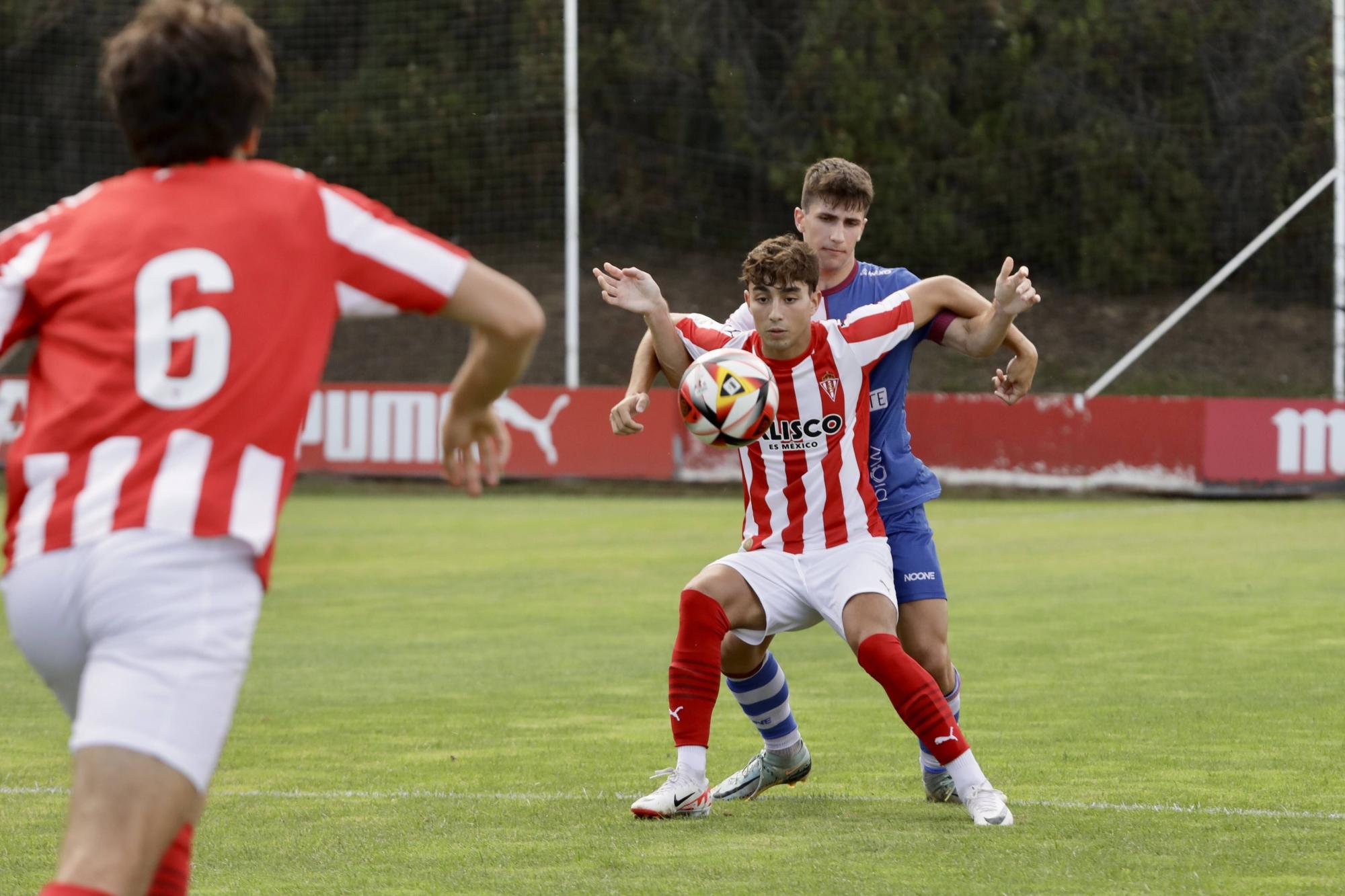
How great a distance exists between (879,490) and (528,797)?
1.54 metres

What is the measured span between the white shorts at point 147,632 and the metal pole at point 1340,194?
2112 centimetres

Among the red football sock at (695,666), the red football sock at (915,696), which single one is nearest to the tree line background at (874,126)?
the red football sock at (695,666)

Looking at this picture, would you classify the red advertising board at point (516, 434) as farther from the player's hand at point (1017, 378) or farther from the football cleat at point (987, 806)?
the football cleat at point (987, 806)

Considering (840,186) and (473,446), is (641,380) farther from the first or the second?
(473,446)

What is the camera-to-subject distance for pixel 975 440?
2100 centimetres

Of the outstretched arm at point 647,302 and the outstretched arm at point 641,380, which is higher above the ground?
the outstretched arm at point 647,302

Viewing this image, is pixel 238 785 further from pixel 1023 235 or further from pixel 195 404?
pixel 1023 235

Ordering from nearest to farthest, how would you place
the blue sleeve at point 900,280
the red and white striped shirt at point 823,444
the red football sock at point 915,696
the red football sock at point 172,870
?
the red football sock at point 172,870 → the red football sock at point 915,696 → the red and white striped shirt at point 823,444 → the blue sleeve at point 900,280

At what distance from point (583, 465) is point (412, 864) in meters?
16.9

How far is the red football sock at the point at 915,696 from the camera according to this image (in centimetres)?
538

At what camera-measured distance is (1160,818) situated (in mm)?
5383

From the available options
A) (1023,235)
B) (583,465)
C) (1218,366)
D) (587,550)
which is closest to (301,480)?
(583,465)

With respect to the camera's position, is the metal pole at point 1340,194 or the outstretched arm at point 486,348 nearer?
the outstretched arm at point 486,348

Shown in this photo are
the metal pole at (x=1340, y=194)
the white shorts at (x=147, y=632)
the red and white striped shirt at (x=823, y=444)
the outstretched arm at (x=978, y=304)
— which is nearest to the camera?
the white shorts at (x=147, y=632)
